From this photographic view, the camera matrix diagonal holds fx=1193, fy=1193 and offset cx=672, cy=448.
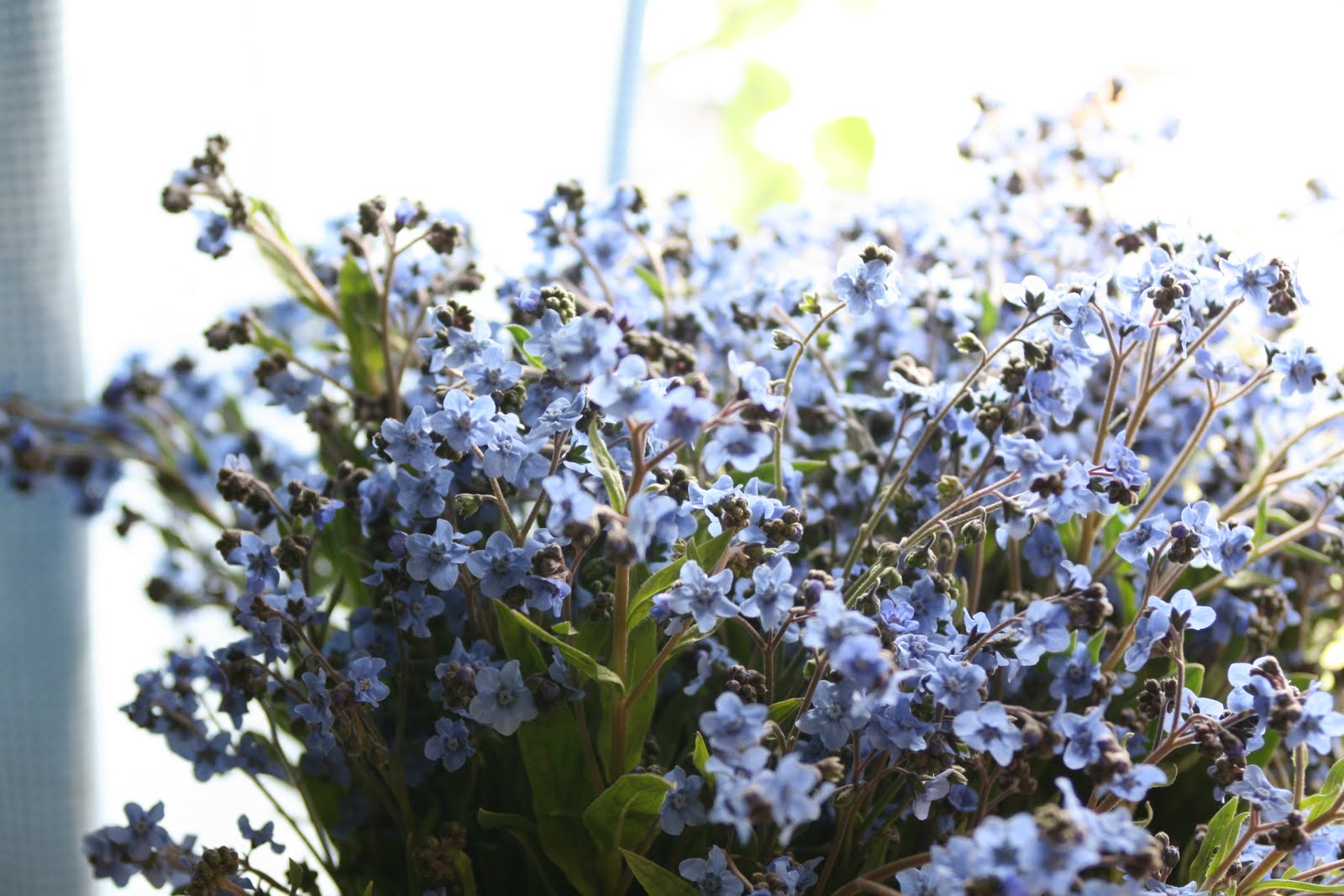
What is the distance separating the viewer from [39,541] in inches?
39.9

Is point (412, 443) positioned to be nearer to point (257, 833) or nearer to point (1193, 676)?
point (257, 833)

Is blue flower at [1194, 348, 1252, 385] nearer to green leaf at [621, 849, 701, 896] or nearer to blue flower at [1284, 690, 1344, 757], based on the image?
blue flower at [1284, 690, 1344, 757]

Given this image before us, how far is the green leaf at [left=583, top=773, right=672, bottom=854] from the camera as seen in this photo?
0.50 meters

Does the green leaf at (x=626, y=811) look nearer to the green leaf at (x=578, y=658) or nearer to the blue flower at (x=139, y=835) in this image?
the green leaf at (x=578, y=658)

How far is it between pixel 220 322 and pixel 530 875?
372mm

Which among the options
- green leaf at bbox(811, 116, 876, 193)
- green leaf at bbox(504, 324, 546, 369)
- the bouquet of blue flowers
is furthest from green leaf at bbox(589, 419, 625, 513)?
green leaf at bbox(811, 116, 876, 193)

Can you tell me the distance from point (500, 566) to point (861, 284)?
0.69 feet

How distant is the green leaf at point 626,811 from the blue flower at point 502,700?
50mm

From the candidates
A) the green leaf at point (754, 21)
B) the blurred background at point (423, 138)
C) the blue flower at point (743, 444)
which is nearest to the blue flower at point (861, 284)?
the blue flower at point (743, 444)

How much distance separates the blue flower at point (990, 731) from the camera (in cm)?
47

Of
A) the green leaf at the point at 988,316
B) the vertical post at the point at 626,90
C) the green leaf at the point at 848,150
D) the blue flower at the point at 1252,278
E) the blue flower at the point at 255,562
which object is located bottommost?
the blue flower at the point at 1252,278

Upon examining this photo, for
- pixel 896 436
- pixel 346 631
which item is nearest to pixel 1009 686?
pixel 896 436

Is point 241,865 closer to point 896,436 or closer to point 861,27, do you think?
point 896,436

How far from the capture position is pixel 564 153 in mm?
1345
